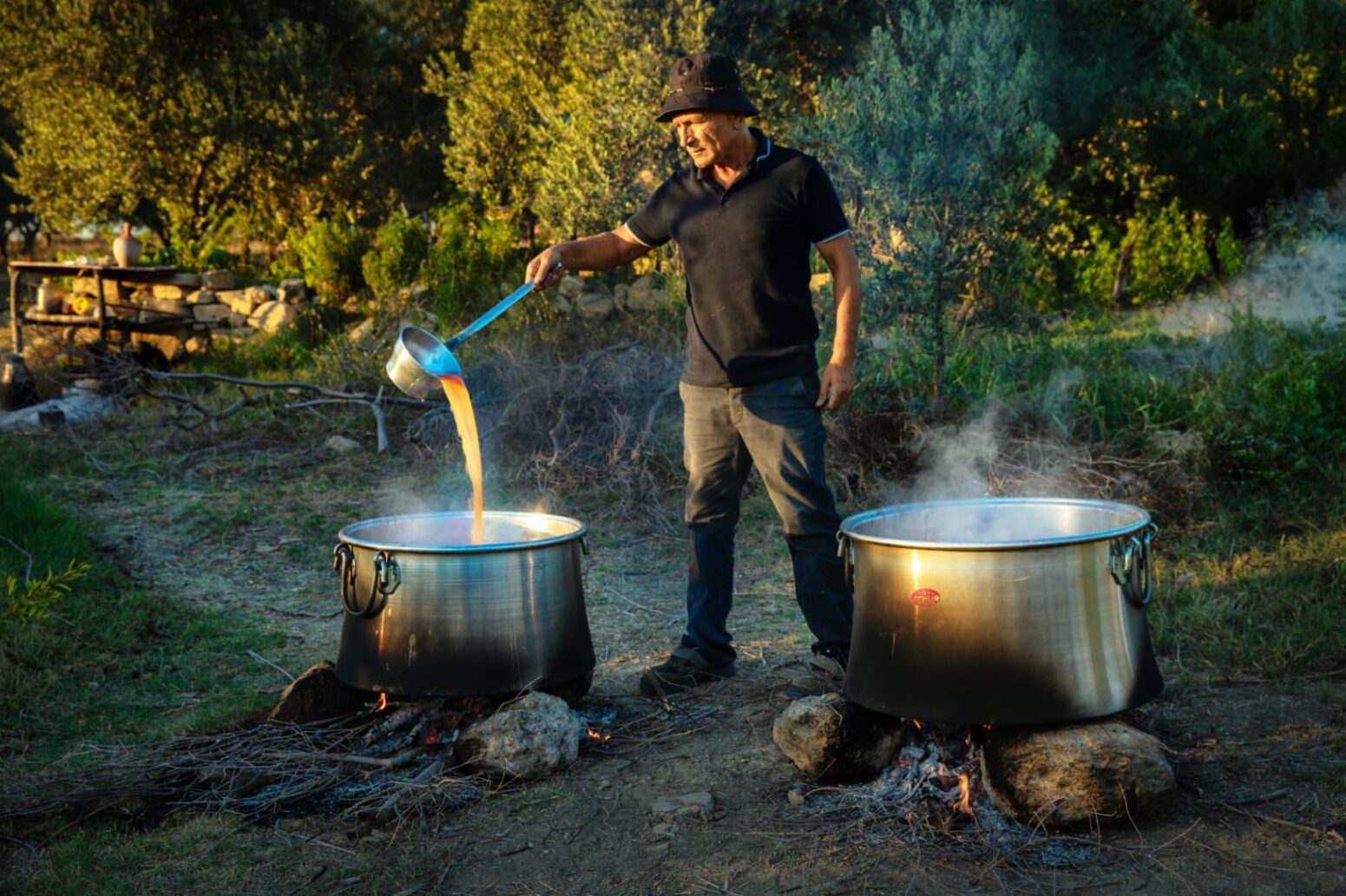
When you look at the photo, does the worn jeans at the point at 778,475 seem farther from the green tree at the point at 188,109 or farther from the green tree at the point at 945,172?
the green tree at the point at 188,109

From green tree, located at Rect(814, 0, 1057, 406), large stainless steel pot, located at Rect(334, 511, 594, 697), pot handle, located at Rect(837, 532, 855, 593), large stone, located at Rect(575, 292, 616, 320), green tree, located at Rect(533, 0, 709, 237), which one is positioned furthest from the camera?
large stone, located at Rect(575, 292, 616, 320)

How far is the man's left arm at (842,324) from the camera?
3479mm

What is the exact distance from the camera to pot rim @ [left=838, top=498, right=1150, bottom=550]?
2662 mm

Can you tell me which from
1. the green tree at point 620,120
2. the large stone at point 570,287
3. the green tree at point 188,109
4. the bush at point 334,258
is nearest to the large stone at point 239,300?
the bush at point 334,258

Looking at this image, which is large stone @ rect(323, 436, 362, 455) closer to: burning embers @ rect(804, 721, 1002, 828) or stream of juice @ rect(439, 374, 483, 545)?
stream of juice @ rect(439, 374, 483, 545)

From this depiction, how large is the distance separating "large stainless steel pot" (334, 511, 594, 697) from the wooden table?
33.8 feet

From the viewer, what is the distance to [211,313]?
544 inches

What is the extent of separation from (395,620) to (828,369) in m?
1.45

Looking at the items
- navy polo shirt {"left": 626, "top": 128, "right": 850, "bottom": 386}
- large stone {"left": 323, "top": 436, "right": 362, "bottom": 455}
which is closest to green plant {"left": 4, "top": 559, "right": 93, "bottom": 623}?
navy polo shirt {"left": 626, "top": 128, "right": 850, "bottom": 386}

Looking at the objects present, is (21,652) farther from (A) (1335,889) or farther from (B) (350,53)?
(B) (350,53)

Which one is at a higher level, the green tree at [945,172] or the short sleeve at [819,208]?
the green tree at [945,172]

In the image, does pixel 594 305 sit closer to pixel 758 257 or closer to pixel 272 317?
pixel 272 317

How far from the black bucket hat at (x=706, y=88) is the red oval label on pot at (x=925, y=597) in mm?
1511

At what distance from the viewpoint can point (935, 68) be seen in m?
7.20
